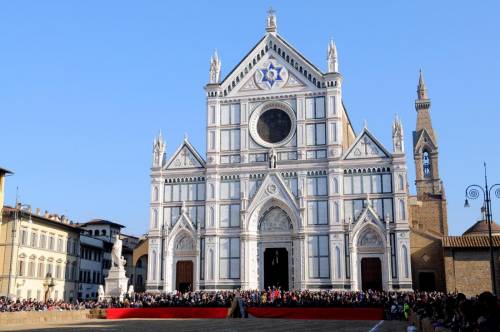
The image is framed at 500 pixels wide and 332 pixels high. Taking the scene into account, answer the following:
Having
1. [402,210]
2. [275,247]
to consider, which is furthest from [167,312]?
[402,210]

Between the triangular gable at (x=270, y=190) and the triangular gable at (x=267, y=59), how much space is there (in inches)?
309

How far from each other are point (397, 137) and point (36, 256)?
3260 cm

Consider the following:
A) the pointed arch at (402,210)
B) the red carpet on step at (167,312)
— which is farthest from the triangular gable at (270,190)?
the red carpet on step at (167,312)

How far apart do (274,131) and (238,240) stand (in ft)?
30.9

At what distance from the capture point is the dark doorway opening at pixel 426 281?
143 feet

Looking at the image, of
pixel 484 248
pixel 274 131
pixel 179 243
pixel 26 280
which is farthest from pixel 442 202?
pixel 26 280

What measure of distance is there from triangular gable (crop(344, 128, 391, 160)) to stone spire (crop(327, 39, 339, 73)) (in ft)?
18.6

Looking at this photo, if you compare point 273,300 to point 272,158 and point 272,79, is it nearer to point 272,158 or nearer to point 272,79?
point 272,158

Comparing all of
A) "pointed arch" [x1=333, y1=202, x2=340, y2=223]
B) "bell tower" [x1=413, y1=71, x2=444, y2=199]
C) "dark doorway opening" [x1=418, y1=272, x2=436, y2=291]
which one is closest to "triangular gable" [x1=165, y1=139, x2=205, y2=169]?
"pointed arch" [x1=333, y1=202, x2=340, y2=223]

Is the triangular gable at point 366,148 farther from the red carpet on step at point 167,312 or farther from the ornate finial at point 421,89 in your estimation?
the ornate finial at point 421,89

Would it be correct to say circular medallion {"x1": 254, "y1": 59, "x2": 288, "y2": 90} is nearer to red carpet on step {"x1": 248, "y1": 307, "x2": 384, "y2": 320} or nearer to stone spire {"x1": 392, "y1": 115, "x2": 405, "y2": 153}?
stone spire {"x1": 392, "y1": 115, "x2": 405, "y2": 153}

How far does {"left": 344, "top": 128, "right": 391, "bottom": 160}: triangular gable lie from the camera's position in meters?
44.7

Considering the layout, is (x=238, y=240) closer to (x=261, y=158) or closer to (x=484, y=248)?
(x=261, y=158)

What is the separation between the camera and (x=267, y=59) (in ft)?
159
